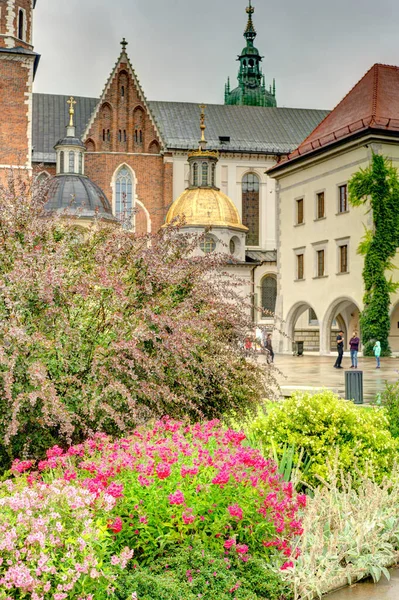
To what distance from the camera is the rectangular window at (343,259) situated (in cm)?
3712

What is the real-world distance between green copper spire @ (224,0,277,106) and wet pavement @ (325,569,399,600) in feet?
266

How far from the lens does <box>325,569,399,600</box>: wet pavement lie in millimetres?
4738

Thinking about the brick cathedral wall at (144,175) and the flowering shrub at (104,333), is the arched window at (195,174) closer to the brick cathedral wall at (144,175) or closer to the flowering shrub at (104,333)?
the brick cathedral wall at (144,175)

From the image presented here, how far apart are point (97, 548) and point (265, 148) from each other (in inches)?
2302

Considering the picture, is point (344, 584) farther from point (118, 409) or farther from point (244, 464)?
point (118, 409)

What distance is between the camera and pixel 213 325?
832 centimetres

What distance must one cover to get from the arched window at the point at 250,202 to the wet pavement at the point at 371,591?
5668 centimetres

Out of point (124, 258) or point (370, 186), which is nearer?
point (124, 258)

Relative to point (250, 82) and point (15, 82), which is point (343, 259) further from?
point (250, 82)

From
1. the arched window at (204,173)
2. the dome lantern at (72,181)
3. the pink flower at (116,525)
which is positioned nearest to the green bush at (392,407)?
the pink flower at (116,525)

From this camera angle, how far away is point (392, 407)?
26.7 feet

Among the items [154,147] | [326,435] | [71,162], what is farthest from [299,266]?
[326,435]

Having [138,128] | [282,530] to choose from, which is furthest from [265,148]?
[282,530]

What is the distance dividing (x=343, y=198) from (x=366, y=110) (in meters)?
4.14
